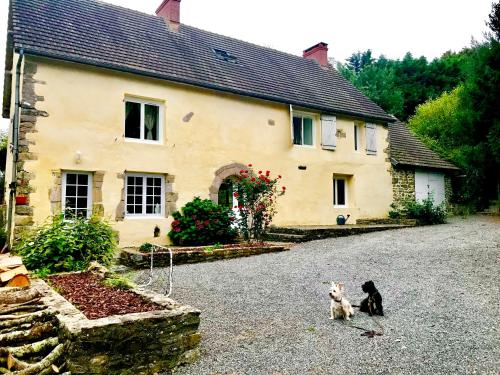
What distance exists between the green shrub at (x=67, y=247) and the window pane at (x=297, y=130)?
9.31 meters

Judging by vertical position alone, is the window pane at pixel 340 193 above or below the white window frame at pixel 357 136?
below

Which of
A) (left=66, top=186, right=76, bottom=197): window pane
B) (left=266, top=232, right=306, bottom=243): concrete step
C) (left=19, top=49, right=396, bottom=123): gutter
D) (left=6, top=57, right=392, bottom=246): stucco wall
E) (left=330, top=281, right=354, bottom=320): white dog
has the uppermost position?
(left=19, top=49, right=396, bottom=123): gutter

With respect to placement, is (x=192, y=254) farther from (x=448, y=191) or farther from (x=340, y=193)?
(x=448, y=191)

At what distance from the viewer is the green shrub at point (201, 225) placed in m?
11.2

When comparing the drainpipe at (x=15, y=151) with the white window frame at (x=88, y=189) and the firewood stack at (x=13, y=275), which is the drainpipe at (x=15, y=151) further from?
the firewood stack at (x=13, y=275)

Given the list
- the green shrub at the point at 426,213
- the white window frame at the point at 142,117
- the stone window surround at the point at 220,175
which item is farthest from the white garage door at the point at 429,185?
the white window frame at the point at 142,117

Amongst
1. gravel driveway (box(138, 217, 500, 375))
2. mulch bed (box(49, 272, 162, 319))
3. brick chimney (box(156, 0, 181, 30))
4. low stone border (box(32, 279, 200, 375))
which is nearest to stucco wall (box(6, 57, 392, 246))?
mulch bed (box(49, 272, 162, 319))

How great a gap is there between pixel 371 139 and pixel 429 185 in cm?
422

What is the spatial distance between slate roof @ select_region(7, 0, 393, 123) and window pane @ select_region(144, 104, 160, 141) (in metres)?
1.01

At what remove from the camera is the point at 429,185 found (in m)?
18.6

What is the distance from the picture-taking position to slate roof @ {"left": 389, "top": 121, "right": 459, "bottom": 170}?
17969mm

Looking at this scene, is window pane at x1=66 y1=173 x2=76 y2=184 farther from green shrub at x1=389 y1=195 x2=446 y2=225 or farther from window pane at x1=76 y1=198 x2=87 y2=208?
green shrub at x1=389 y1=195 x2=446 y2=225

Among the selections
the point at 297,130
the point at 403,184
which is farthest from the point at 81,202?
the point at 403,184

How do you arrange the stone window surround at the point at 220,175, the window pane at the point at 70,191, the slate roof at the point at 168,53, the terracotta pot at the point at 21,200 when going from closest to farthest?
the terracotta pot at the point at 21,200, the window pane at the point at 70,191, the slate roof at the point at 168,53, the stone window surround at the point at 220,175
